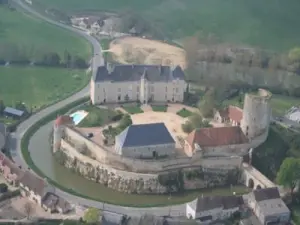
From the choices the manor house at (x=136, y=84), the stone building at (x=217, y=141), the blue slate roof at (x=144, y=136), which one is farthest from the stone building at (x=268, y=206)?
the manor house at (x=136, y=84)

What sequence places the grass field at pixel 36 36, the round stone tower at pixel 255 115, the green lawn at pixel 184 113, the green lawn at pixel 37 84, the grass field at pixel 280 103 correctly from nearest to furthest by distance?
the round stone tower at pixel 255 115
the green lawn at pixel 184 113
the grass field at pixel 280 103
the green lawn at pixel 37 84
the grass field at pixel 36 36

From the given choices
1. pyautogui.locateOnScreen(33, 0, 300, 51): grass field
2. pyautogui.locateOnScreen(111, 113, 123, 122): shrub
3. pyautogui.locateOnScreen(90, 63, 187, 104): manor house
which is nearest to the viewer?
pyautogui.locateOnScreen(111, 113, 123, 122): shrub

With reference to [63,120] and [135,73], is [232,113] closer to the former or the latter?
[135,73]

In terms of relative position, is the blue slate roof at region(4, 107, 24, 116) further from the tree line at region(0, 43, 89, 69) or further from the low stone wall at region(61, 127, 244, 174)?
the tree line at region(0, 43, 89, 69)

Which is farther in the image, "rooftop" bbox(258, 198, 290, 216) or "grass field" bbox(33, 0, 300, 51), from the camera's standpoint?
"grass field" bbox(33, 0, 300, 51)

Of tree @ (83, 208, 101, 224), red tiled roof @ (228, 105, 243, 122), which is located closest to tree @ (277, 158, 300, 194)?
red tiled roof @ (228, 105, 243, 122)

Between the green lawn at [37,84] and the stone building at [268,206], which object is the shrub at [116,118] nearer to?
the green lawn at [37,84]

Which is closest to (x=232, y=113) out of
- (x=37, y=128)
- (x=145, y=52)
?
(x=37, y=128)
